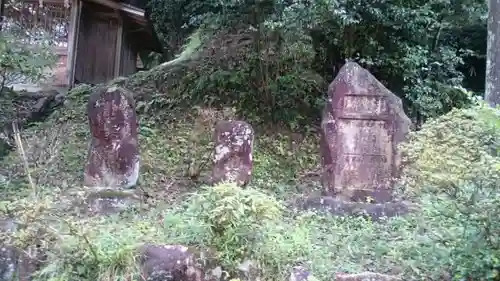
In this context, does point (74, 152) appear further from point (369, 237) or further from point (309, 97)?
point (369, 237)

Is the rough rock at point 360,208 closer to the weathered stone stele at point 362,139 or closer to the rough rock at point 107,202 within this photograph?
the weathered stone stele at point 362,139

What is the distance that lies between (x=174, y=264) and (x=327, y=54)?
20.6 ft

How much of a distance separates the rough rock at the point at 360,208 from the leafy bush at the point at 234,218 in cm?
202

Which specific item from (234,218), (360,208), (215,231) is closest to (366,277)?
(234,218)

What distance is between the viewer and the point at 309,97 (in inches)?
368

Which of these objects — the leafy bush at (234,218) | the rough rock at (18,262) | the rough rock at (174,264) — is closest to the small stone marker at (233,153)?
the leafy bush at (234,218)

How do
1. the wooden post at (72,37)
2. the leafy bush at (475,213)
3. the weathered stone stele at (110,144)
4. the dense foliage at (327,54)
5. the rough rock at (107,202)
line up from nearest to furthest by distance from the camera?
1. the leafy bush at (475,213)
2. the rough rock at (107,202)
3. the weathered stone stele at (110,144)
4. the dense foliage at (327,54)
5. the wooden post at (72,37)

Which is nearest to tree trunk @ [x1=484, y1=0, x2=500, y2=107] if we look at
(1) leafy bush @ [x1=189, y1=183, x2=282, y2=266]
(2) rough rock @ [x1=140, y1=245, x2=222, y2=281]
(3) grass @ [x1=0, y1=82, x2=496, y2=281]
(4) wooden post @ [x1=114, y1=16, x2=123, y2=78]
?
(3) grass @ [x1=0, y1=82, x2=496, y2=281]

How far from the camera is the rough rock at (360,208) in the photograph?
20.6 ft

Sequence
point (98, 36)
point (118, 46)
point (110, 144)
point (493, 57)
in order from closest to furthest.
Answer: point (110, 144) → point (493, 57) → point (98, 36) → point (118, 46)

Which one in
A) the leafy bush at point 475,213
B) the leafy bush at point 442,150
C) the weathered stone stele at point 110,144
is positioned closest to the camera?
the leafy bush at point 475,213

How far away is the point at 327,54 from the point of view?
9695 mm

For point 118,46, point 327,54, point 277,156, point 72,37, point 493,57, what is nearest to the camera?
point 493,57

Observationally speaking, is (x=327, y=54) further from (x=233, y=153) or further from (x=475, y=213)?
(x=475, y=213)
